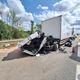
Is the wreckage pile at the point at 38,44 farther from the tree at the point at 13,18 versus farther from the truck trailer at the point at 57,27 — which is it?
the tree at the point at 13,18

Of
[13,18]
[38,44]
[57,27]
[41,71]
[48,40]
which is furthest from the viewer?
[13,18]

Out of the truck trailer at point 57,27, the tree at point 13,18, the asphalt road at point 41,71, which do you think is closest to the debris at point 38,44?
the truck trailer at point 57,27

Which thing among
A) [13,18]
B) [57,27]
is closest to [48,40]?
[57,27]

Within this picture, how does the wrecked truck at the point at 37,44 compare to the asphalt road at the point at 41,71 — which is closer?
the asphalt road at the point at 41,71

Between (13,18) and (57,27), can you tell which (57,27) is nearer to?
(57,27)

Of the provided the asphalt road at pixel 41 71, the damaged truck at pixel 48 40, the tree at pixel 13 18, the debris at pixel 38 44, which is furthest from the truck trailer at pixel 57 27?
the tree at pixel 13 18

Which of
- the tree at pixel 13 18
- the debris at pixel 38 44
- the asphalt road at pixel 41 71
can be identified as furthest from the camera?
the tree at pixel 13 18

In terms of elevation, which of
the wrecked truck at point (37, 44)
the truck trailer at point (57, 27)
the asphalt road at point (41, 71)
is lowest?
the asphalt road at point (41, 71)

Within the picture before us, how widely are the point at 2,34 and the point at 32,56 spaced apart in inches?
925

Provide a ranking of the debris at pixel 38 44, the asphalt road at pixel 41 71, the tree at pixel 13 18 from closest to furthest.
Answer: the asphalt road at pixel 41 71 → the debris at pixel 38 44 → the tree at pixel 13 18

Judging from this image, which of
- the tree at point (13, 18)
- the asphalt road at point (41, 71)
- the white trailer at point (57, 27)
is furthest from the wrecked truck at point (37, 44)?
the tree at point (13, 18)

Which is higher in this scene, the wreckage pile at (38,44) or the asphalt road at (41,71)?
the wreckage pile at (38,44)

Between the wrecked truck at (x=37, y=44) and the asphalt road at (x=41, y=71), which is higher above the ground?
the wrecked truck at (x=37, y=44)

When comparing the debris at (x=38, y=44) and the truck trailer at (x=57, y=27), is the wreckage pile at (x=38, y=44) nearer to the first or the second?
the debris at (x=38, y=44)
